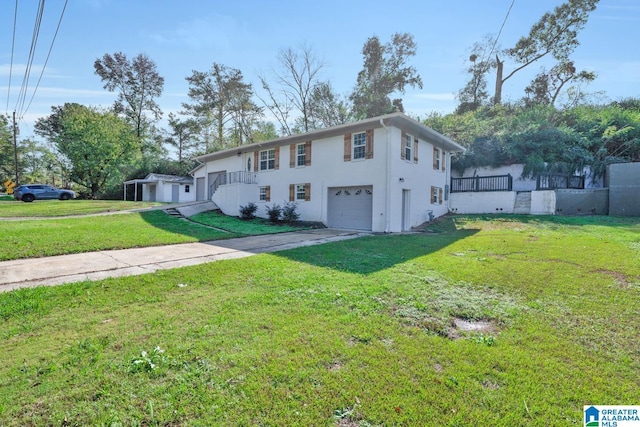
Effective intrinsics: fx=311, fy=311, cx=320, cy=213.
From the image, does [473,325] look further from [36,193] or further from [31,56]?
[36,193]

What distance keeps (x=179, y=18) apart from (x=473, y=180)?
16.6 metres

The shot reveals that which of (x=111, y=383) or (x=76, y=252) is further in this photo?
(x=76, y=252)

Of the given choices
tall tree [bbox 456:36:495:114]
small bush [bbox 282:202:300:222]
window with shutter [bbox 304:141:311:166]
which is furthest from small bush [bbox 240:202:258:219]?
tall tree [bbox 456:36:495:114]

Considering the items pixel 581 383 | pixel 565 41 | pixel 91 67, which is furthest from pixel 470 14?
pixel 91 67

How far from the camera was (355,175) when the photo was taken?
1377cm

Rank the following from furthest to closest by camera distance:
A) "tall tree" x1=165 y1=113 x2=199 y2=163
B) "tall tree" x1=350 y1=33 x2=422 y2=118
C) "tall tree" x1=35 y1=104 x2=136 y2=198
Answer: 1. "tall tree" x1=165 y1=113 x2=199 y2=163
2. "tall tree" x1=350 y1=33 x2=422 y2=118
3. "tall tree" x1=35 y1=104 x2=136 y2=198

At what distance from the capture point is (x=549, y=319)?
3.75 m

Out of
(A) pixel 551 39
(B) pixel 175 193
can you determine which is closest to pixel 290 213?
(B) pixel 175 193

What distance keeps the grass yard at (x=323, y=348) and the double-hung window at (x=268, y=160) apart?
1233cm

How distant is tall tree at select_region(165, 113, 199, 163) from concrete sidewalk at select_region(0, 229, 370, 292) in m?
31.5

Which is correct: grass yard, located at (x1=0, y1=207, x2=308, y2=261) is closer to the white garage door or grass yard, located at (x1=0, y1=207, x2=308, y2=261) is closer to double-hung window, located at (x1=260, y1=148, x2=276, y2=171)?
the white garage door

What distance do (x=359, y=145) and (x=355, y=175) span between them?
135 centimetres

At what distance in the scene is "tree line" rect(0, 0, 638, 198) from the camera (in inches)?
731

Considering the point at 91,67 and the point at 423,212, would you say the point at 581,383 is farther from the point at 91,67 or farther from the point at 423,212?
the point at 91,67
